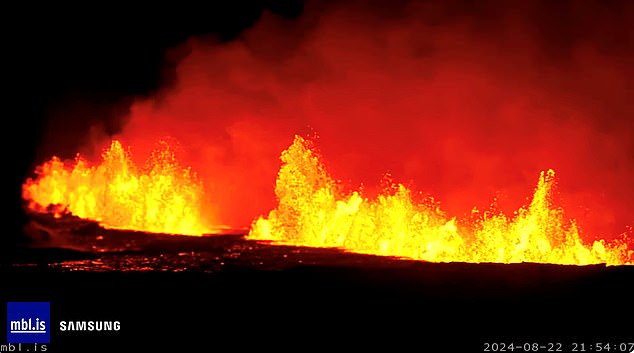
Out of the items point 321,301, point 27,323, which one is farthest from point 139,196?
point 27,323

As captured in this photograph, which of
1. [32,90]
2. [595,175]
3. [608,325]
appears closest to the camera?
[608,325]

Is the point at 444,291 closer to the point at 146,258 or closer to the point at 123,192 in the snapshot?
the point at 146,258

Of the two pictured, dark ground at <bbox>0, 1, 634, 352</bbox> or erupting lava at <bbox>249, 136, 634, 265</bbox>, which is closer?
dark ground at <bbox>0, 1, 634, 352</bbox>

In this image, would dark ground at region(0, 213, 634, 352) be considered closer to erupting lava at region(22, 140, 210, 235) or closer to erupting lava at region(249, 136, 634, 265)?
erupting lava at region(249, 136, 634, 265)

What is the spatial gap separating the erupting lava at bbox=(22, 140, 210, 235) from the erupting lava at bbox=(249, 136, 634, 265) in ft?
16.6

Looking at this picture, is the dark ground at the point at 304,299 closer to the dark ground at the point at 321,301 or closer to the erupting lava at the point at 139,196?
the dark ground at the point at 321,301

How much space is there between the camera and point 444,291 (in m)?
20.7

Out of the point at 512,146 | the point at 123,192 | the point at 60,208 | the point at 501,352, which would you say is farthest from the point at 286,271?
the point at 60,208

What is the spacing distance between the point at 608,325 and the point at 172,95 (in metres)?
40.8

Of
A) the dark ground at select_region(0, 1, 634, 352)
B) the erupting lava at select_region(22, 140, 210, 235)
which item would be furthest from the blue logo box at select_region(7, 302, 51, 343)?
the erupting lava at select_region(22, 140, 210, 235)

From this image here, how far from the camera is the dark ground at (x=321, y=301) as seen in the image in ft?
54.4

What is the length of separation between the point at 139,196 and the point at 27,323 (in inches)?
1225

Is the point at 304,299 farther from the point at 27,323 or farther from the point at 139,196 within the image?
the point at 139,196

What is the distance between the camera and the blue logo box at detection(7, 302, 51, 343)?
15.9 metres
